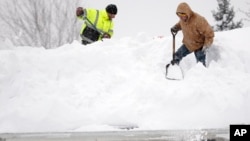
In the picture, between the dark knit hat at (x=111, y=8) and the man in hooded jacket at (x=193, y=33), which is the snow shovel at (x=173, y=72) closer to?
the man in hooded jacket at (x=193, y=33)

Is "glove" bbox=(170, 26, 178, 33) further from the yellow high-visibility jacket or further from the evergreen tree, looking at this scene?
the evergreen tree

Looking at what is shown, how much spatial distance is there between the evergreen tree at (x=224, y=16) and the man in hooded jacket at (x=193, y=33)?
1699cm

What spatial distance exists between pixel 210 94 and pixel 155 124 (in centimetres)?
107

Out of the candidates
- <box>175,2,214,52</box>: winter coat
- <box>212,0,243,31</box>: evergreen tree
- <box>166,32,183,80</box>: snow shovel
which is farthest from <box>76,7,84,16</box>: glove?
<box>212,0,243,31</box>: evergreen tree

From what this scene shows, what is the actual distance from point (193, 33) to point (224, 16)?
1739cm

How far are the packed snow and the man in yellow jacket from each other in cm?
89

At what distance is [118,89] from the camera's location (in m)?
6.52

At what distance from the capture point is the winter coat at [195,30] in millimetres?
6996

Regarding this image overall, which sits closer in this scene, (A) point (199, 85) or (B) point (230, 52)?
(A) point (199, 85)

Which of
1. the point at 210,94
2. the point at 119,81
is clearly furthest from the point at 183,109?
the point at 119,81

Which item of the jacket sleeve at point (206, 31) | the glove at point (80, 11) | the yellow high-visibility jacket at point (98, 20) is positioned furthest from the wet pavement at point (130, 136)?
the yellow high-visibility jacket at point (98, 20)

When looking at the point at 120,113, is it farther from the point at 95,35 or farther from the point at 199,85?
the point at 95,35

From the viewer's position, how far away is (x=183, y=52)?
7.43 meters

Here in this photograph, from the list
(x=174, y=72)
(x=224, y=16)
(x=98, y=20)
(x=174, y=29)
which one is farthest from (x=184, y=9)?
(x=224, y=16)
